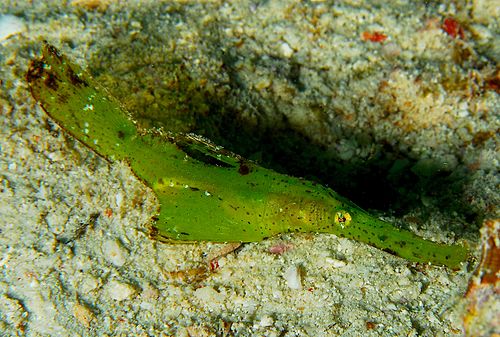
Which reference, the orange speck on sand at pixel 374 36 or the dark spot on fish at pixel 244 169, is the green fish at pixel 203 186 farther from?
the orange speck on sand at pixel 374 36

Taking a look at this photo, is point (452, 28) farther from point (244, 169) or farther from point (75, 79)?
point (75, 79)

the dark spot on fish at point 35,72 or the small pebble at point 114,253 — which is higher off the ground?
the dark spot on fish at point 35,72

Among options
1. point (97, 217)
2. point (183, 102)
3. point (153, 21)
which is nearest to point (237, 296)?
point (97, 217)

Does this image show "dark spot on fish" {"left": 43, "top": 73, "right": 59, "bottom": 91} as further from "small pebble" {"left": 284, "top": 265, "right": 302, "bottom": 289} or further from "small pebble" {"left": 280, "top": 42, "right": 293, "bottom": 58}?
"small pebble" {"left": 280, "top": 42, "right": 293, "bottom": 58}

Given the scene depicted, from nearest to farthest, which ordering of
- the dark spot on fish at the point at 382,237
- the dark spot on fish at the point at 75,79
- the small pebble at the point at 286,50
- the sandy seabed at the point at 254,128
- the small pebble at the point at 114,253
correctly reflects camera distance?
1. the dark spot on fish at the point at 382,237
2. the sandy seabed at the point at 254,128
3. the small pebble at the point at 114,253
4. the dark spot on fish at the point at 75,79
5. the small pebble at the point at 286,50

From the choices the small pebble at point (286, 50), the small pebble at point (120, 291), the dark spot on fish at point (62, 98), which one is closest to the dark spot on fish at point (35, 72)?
the dark spot on fish at point (62, 98)

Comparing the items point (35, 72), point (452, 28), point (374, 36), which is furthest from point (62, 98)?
point (452, 28)

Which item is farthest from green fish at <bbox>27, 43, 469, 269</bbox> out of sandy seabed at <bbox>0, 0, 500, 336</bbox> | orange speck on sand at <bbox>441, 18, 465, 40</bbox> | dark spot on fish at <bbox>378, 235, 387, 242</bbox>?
orange speck on sand at <bbox>441, 18, 465, 40</bbox>

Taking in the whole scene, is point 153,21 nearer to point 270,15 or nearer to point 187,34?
point 187,34
